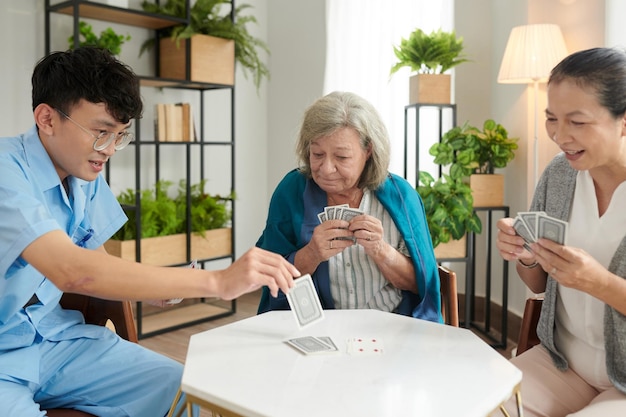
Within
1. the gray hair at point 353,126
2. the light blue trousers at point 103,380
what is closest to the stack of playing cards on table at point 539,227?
the gray hair at point 353,126

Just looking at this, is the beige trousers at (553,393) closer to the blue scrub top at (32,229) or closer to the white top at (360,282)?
the white top at (360,282)

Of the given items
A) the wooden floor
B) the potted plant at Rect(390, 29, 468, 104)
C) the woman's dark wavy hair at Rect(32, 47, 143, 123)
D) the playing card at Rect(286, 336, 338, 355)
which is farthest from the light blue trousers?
the potted plant at Rect(390, 29, 468, 104)

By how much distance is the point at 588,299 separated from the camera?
189 cm

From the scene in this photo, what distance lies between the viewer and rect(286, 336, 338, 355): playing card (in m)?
1.68

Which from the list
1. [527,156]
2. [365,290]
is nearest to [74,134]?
[365,290]

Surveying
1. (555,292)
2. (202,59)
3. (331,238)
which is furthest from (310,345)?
(202,59)

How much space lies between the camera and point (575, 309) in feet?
6.34

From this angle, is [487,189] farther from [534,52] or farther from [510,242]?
[510,242]

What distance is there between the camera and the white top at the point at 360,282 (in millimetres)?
2344

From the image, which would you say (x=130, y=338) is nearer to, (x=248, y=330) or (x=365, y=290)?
(x=248, y=330)

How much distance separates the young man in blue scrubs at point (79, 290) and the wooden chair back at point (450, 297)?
803mm

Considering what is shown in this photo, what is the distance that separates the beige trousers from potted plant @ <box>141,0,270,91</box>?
3358mm

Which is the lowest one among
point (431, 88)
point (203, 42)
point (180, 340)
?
point (180, 340)

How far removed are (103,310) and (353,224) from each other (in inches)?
35.9
